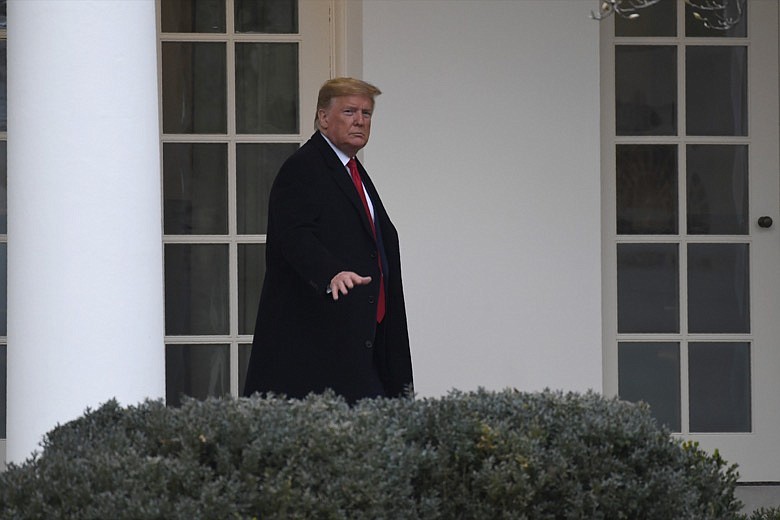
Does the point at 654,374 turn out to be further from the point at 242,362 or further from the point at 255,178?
the point at 255,178

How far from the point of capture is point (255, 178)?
6840 millimetres

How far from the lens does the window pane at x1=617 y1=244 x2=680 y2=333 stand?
6.79 metres

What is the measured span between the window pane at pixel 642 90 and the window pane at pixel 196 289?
2.10 meters

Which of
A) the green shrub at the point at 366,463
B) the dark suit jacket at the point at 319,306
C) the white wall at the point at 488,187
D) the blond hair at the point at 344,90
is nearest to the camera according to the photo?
the green shrub at the point at 366,463

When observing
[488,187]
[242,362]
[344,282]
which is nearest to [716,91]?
[488,187]

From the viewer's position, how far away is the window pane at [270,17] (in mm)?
6815

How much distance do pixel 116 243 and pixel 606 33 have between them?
3247mm

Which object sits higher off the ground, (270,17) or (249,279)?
(270,17)

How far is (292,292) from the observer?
4.85 meters

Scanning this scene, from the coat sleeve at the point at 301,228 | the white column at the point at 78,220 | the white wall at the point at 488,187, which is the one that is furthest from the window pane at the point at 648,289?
the white column at the point at 78,220

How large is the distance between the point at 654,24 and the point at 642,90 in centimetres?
33

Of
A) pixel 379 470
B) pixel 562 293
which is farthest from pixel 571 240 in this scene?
pixel 379 470

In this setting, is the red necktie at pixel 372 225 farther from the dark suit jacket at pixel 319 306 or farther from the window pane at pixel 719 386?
the window pane at pixel 719 386

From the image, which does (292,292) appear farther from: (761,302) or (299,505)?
(761,302)
